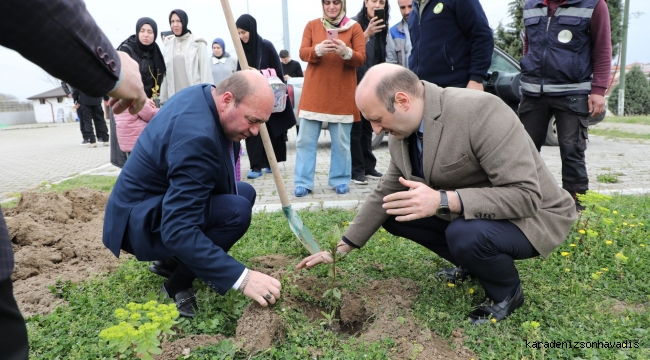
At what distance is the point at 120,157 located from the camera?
554 centimetres

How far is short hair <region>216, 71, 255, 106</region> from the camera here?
100.0 inches

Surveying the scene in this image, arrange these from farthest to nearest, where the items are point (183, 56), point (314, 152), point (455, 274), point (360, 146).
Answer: point (183, 56) → point (360, 146) → point (314, 152) → point (455, 274)

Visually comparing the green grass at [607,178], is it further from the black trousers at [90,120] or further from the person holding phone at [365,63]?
the black trousers at [90,120]

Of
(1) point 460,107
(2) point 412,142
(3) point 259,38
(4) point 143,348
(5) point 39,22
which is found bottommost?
(4) point 143,348

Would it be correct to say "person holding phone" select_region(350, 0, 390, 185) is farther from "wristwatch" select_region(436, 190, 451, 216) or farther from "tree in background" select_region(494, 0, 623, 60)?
"tree in background" select_region(494, 0, 623, 60)

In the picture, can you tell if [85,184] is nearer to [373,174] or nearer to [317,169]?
[317,169]

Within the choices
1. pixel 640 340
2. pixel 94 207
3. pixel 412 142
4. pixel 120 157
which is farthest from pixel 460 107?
pixel 120 157

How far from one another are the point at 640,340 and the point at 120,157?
5.09m

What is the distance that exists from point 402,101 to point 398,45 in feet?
13.4

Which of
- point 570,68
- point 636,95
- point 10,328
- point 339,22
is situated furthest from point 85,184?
point 636,95

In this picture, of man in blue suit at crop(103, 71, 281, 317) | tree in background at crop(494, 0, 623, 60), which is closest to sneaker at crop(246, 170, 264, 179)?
man in blue suit at crop(103, 71, 281, 317)

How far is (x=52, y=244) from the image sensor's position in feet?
12.5

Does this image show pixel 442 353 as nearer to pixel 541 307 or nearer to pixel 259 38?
pixel 541 307

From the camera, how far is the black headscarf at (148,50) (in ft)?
19.4
